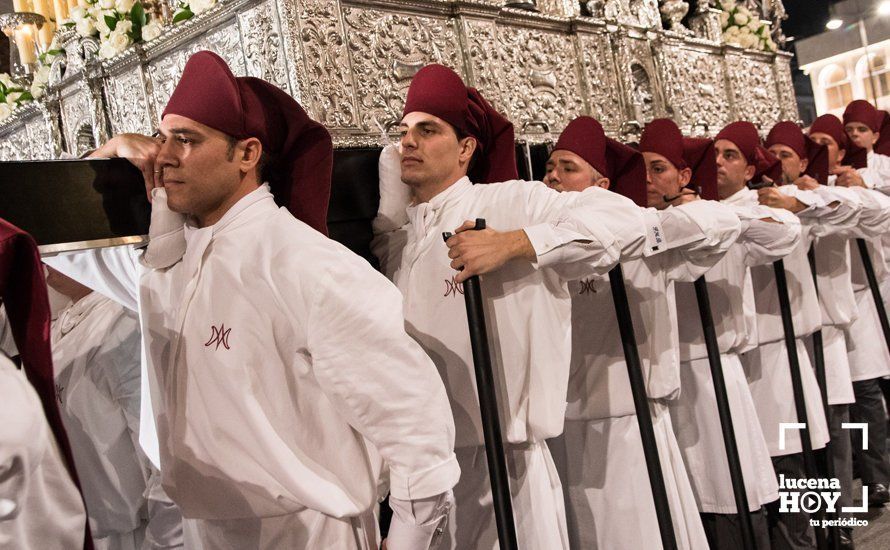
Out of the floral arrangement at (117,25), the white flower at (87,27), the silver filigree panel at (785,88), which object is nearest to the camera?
the floral arrangement at (117,25)

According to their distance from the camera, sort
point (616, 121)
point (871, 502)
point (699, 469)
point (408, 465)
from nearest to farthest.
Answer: point (408, 465)
point (699, 469)
point (871, 502)
point (616, 121)

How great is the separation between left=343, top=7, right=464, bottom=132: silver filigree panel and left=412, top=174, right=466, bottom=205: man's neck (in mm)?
1167

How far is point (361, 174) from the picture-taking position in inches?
117

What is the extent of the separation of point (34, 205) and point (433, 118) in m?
1.38

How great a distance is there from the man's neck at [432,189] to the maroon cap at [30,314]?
163 centimetres

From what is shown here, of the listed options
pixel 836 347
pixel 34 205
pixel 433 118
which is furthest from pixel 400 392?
pixel 836 347

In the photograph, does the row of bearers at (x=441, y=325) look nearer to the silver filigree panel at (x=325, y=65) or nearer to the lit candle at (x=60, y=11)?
the silver filigree panel at (x=325, y=65)

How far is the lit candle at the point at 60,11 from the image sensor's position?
5285mm

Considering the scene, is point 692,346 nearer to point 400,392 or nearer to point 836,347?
point 836,347

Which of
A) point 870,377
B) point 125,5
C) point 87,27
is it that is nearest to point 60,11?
point 87,27

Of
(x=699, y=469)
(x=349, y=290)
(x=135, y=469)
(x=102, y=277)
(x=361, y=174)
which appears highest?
(x=361, y=174)

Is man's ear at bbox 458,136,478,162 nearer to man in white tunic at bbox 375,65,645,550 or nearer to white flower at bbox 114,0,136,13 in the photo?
man in white tunic at bbox 375,65,645,550

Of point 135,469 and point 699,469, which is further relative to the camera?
point 699,469

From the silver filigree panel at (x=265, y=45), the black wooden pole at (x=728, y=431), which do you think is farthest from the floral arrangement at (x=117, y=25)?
the black wooden pole at (x=728, y=431)
